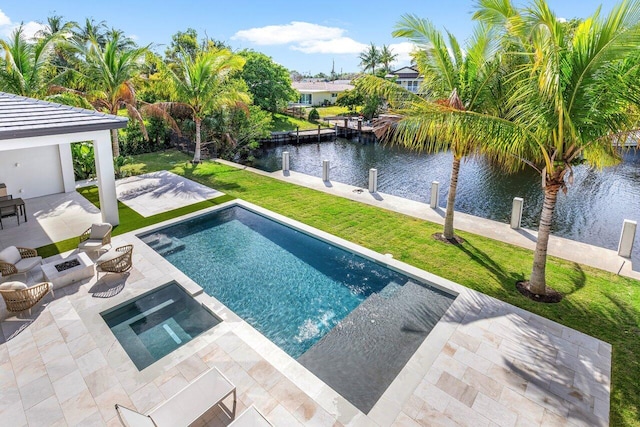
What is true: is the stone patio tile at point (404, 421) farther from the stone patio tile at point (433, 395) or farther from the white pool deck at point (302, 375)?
the stone patio tile at point (433, 395)

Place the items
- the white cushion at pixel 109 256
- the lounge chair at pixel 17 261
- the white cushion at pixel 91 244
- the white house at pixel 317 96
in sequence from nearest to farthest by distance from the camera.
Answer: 1. the lounge chair at pixel 17 261
2. the white cushion at pixel 109 256
3. the white cushion at pixel 91 244
4. the white house at pixel 317 96

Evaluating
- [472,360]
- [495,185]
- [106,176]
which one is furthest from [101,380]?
[495,185]

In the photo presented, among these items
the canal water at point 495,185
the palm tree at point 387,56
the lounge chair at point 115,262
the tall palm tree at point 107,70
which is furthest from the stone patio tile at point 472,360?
the palm tree at point 387,56

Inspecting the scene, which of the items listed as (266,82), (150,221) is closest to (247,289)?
(150,221)

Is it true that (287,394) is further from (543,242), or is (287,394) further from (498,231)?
(498,231)

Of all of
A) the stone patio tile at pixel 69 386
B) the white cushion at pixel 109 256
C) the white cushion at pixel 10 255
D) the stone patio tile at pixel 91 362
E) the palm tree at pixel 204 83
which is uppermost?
the palm tree at pixel 204 83

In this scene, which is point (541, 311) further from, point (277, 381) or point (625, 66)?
point (277, 381)

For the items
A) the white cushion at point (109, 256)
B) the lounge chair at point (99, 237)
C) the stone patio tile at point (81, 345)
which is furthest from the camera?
the lounge chair at point (99, 237)

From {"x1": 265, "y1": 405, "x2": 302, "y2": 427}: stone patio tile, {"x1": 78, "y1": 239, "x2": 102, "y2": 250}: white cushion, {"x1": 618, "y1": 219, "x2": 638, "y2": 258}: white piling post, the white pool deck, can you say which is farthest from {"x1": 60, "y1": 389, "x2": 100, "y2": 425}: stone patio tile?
{"x1": 618, "y1": 219, "x2": 638, "y2": 258}: white piling post
